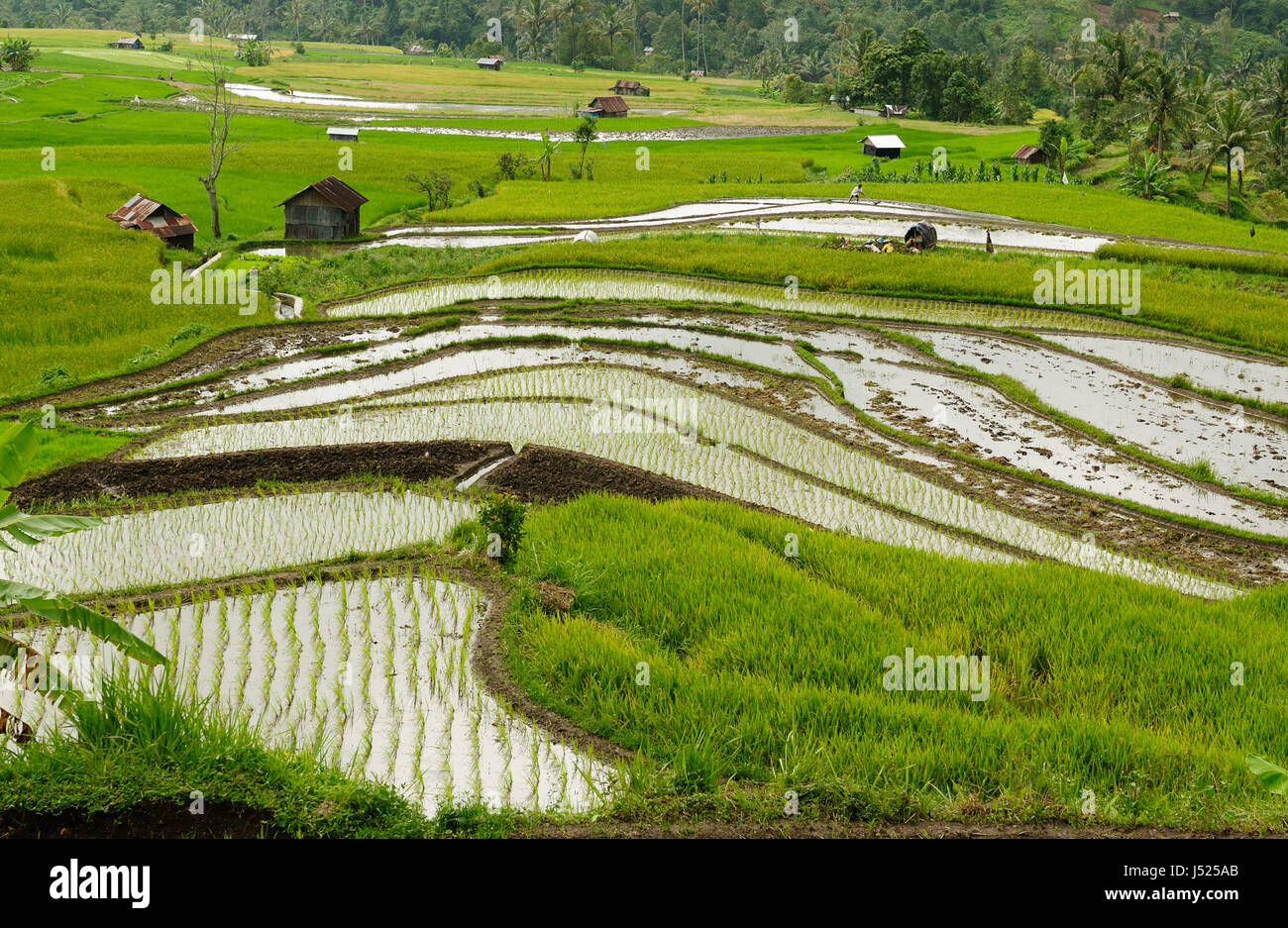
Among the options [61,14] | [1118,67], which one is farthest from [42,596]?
[61,14]

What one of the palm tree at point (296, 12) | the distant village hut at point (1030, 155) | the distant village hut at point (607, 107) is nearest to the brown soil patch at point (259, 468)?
the distant village hut at point (1030, 155)

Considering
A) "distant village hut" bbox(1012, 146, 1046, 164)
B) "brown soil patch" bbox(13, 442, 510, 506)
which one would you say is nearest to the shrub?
"distant village hut" bbox(1012, 146, 1046, 164)

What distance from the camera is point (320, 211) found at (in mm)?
22875

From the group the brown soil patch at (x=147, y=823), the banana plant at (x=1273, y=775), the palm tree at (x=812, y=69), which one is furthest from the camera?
the palm tree at (x=812, y=69)

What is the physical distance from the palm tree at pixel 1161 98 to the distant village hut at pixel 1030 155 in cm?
396

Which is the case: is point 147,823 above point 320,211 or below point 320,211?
below

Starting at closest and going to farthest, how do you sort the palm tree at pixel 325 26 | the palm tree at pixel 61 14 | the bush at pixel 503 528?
the bush at pixel 503 528, the palm tree at pixel 325 26, the palm tree at pixel 61 14

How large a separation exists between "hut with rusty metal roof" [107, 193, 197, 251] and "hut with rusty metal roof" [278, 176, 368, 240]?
2.17 meters

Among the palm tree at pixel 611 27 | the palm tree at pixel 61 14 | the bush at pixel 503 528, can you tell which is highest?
the palm tree at pixel 61 14

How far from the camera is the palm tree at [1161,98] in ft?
112

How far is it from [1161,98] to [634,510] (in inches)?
1312

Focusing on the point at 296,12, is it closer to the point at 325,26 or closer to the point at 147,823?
the point at 325,26

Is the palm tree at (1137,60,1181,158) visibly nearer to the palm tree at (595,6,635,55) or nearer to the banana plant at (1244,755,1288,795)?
the banana plant at (1244,755,1288,795)

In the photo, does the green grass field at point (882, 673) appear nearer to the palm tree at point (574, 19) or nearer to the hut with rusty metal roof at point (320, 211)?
the hut with rusty metal roof at point (320, 211)
